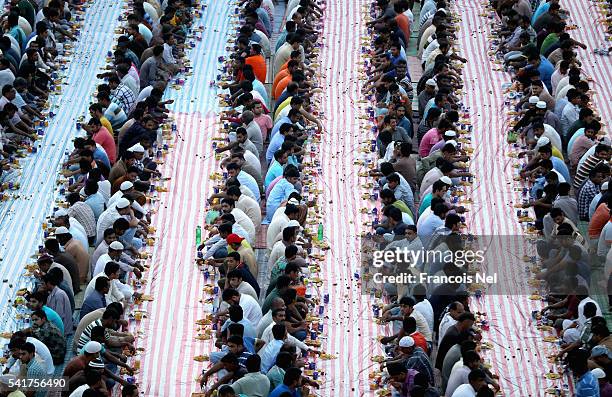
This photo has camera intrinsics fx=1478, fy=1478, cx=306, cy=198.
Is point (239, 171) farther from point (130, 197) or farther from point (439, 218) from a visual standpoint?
point (439, 218)

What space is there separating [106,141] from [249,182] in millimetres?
2975

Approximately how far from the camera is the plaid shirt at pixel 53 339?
72.4ft

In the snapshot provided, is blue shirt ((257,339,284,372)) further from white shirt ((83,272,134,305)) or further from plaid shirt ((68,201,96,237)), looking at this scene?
plaid shirt ((68,201,96,237))

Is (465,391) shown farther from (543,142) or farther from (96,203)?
(96,203)

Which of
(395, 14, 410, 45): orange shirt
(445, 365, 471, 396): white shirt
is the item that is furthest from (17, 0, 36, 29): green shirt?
(445, 365, 471, 396): white shirt

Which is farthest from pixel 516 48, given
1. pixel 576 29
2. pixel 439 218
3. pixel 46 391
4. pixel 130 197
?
pixel 46 391

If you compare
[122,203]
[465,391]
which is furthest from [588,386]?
[122,203]

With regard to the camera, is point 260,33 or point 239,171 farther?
point 260,33

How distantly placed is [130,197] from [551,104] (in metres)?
8.40

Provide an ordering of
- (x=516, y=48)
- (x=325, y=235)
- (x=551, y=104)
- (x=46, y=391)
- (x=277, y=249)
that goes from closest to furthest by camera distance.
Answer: (x=46, y=391)
(x=277, y=249)
(x=325, y=235)
(x=551, y=104)
(x=516, y=48)

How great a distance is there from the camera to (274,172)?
26.0 meters

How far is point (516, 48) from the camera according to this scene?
3022 cm

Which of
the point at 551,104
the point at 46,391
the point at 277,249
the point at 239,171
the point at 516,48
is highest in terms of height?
the point at 516,48

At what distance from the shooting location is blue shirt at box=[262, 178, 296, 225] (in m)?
25.3
